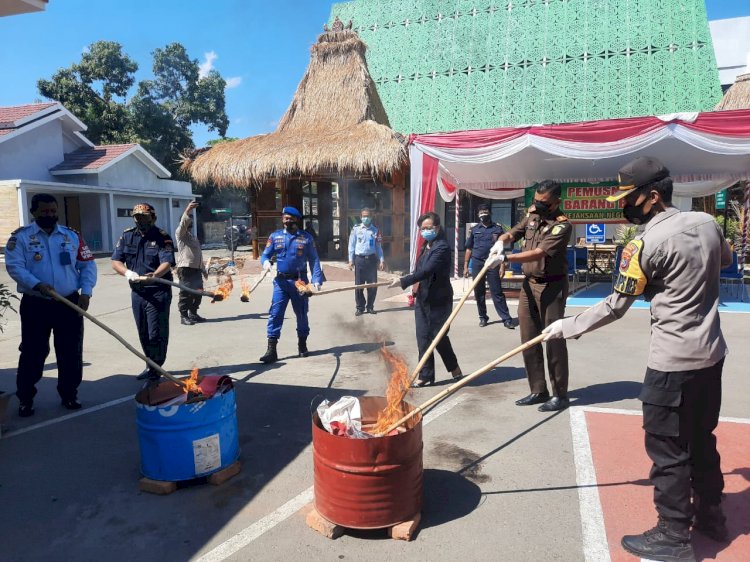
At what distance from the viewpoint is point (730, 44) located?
2658 cm

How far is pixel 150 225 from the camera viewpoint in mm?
5535

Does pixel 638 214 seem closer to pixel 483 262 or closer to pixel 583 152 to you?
pixel 483 262

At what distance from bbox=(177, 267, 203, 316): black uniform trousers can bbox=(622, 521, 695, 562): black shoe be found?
23.2ft

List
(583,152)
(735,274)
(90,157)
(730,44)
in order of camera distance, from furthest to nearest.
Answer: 1. (730,44)
2. (90,157)
3. (735,274)
4. (583,152)

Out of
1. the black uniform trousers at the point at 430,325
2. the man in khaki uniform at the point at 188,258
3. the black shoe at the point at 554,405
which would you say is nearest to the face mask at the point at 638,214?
the black shoe at the point at 554,405

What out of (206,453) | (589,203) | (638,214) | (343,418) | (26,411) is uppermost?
(589,203)

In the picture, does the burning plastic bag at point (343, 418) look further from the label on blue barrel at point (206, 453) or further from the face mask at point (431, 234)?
the face mask at point (431, 234)

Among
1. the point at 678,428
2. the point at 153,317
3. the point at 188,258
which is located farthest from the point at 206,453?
the point at 188,258

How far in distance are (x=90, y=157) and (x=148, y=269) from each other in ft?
71.3

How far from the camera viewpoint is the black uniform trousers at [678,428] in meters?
2.53

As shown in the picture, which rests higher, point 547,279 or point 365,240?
point 365,240

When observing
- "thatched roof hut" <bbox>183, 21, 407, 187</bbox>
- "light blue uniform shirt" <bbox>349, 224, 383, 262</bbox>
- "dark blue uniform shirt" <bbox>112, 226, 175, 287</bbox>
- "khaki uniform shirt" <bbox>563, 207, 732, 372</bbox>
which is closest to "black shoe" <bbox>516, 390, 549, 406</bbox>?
"khaki uniform shirt" <bbox>563, 207, 732, 372</bbox>

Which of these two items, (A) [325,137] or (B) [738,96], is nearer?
(A) [325,137]

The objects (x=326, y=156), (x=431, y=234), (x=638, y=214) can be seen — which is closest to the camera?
(x=638, y=214)
